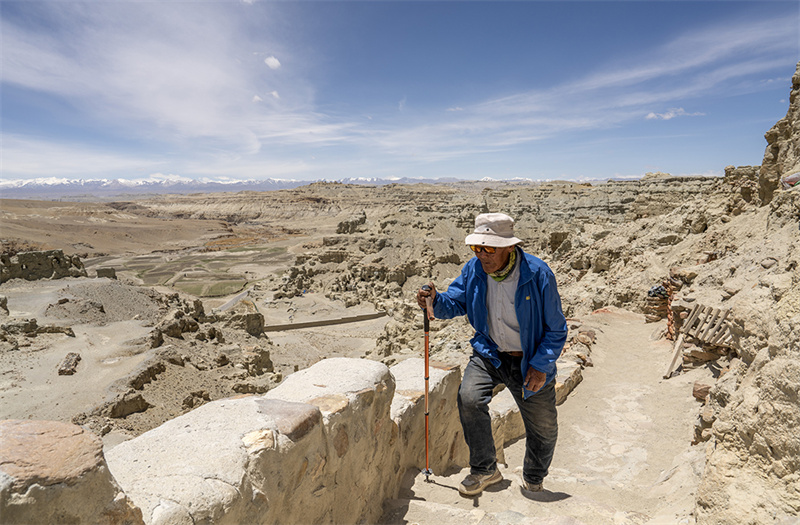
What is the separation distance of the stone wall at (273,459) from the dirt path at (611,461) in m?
0.45

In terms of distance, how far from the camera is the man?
3078 mm

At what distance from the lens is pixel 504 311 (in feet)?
10.7

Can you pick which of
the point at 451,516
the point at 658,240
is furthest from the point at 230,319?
the point at 451,516

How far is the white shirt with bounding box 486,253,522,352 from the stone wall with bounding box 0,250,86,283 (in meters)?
27.5

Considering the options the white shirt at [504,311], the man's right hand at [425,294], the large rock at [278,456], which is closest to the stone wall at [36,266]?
the large rock at [278,456]

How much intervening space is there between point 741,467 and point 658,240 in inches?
573

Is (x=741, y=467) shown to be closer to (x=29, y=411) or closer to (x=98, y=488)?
(x=98, y=488)

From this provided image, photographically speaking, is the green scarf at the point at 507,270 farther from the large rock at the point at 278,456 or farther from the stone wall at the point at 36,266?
the stone wall at the point at 36,266

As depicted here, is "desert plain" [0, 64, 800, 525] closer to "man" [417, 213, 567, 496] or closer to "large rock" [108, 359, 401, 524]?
"man" [417, 213, 567, 496]

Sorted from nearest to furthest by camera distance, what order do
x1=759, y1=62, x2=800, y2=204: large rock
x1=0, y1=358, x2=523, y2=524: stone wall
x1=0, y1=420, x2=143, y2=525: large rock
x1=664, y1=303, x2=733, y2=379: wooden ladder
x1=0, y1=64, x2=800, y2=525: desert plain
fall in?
x1=0, y1=420, x2=143, y2=525: large rock
x1=0, y1=358, x2=523, y2=524: stone wall
x1=0, y1=64, x2=800, y2=525: desert plain
x1=664, y1=303, x2=733, y2=379: wooden ladder
x1=759, y1=62, x2=800, y2=204: large rock

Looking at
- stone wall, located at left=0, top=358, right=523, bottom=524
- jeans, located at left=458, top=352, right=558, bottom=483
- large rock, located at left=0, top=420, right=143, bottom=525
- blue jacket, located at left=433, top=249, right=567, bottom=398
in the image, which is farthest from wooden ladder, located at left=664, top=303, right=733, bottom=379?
large rock, located at left=0, top=420, right=143, bottom=525

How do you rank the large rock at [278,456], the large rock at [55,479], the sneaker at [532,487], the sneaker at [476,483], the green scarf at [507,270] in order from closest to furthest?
the large rock at [55,479], the large rock at [278,456], the green scarf at [507,270], the sneaker at [476,483], the sneaker at [532,487]

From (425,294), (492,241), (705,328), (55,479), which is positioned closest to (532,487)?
(425,294)

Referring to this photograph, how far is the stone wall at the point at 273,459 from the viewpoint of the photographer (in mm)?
1703
